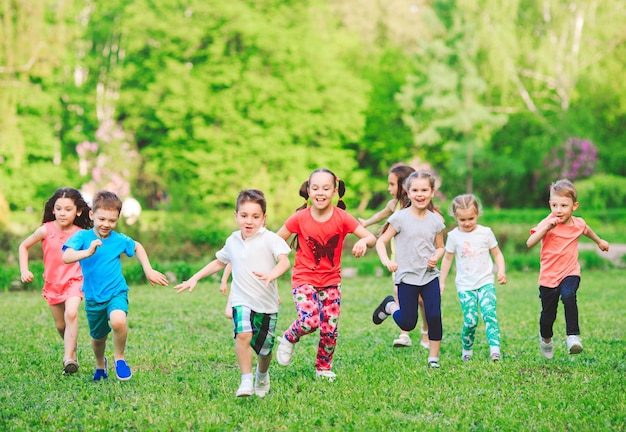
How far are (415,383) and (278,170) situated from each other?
94.2ft

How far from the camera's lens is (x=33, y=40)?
31719mm

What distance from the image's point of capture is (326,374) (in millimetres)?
6906

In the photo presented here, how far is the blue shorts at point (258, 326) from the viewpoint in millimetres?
6117

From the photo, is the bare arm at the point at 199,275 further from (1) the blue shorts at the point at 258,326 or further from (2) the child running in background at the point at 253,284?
(1) the blue shorts at the point at 258,326

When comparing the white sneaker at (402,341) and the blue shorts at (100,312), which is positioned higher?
the blue shorts at (100,312)

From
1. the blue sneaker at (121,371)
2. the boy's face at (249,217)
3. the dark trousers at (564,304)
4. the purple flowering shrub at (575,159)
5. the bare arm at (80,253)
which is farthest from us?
the purple flowering shrub at (575,159)

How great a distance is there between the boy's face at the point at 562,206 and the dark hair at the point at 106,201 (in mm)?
4088

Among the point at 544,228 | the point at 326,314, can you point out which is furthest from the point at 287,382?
the point at 544,228

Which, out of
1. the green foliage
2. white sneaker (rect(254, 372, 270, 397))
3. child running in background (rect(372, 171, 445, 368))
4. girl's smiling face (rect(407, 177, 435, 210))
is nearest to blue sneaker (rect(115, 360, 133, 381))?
white sneaker (rect(254, 372, 270, 397))

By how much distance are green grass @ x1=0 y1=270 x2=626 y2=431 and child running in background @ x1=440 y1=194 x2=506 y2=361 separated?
11.9 inches

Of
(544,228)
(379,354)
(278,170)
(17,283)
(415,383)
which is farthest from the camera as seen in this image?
(278,170)

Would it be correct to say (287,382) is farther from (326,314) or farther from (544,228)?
(544,228)

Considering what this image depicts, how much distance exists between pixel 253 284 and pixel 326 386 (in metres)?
1.15

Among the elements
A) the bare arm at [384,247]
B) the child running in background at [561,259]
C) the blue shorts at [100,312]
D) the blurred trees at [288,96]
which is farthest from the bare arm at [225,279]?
the blurred trees at [288,96]
